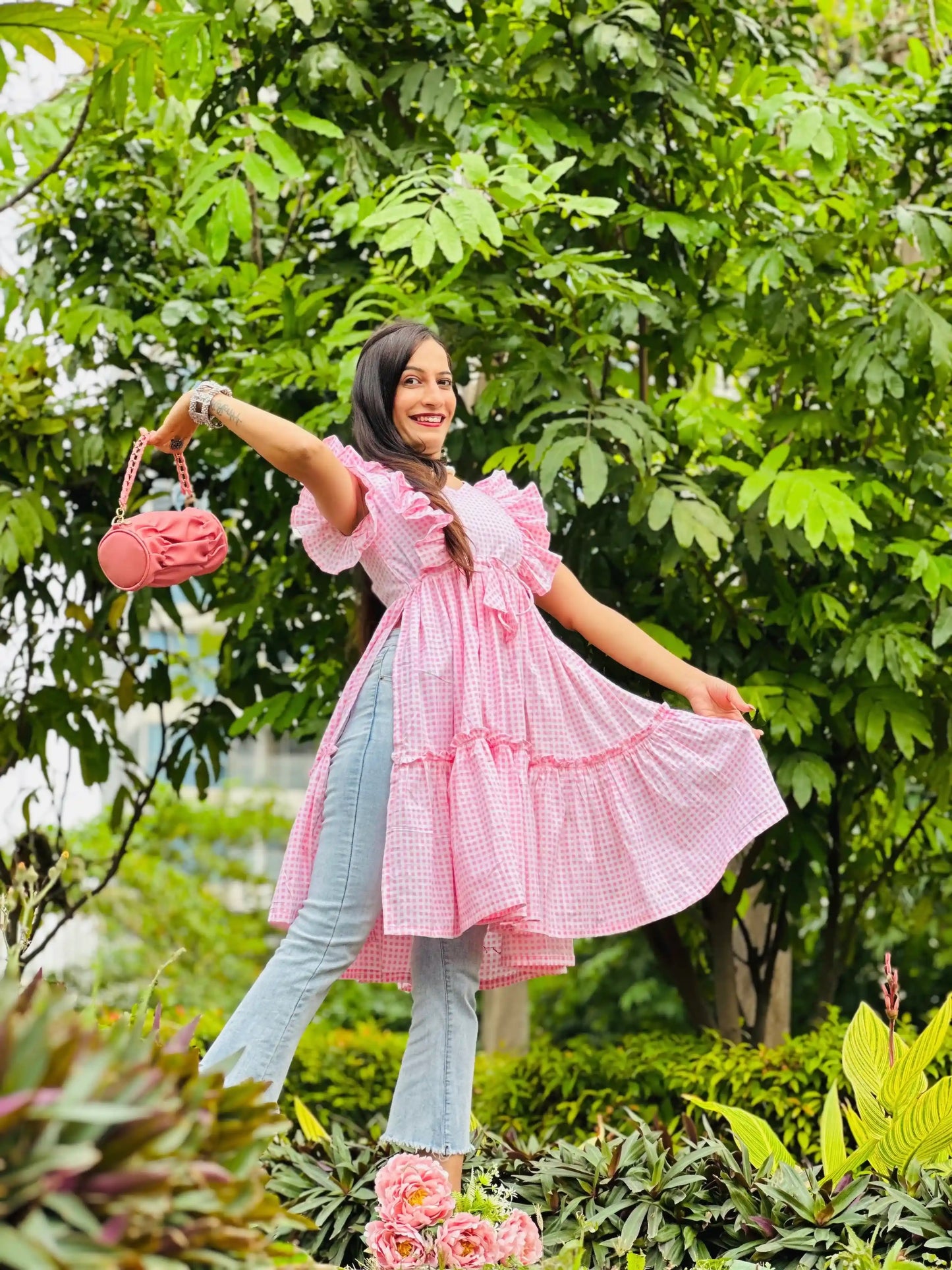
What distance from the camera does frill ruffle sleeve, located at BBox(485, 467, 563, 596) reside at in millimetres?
2871

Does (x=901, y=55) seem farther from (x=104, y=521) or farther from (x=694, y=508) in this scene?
(x=104, y=521)

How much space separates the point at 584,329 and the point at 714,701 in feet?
4.05

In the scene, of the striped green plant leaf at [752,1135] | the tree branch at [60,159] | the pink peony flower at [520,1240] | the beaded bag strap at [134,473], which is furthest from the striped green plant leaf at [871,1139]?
the tree branch at [60,159]

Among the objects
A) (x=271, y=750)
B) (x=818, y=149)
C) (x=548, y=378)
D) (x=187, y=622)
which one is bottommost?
(x=271, y=750)

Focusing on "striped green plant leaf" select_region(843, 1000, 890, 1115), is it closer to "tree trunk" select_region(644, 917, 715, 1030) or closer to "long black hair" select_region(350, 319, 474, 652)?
"long black hair" select_region(350, 319, 474, 652)

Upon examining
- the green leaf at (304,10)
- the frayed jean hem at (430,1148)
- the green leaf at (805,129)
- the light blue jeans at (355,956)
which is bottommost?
the frayed jean hem at (430,1148)

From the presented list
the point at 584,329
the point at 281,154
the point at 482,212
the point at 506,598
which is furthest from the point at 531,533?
the point at 281,154

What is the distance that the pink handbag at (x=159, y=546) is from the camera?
2451 millimetres

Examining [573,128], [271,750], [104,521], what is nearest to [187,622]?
[271,750]

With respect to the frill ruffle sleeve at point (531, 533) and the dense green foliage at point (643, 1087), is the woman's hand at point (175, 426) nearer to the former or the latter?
the frill ruffle sleeve at point (531, 533)

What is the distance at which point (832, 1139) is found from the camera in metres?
2.79

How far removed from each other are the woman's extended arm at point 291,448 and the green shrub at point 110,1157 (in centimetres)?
110

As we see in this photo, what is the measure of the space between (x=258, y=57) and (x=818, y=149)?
4.69ft

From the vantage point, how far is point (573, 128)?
145 inches
